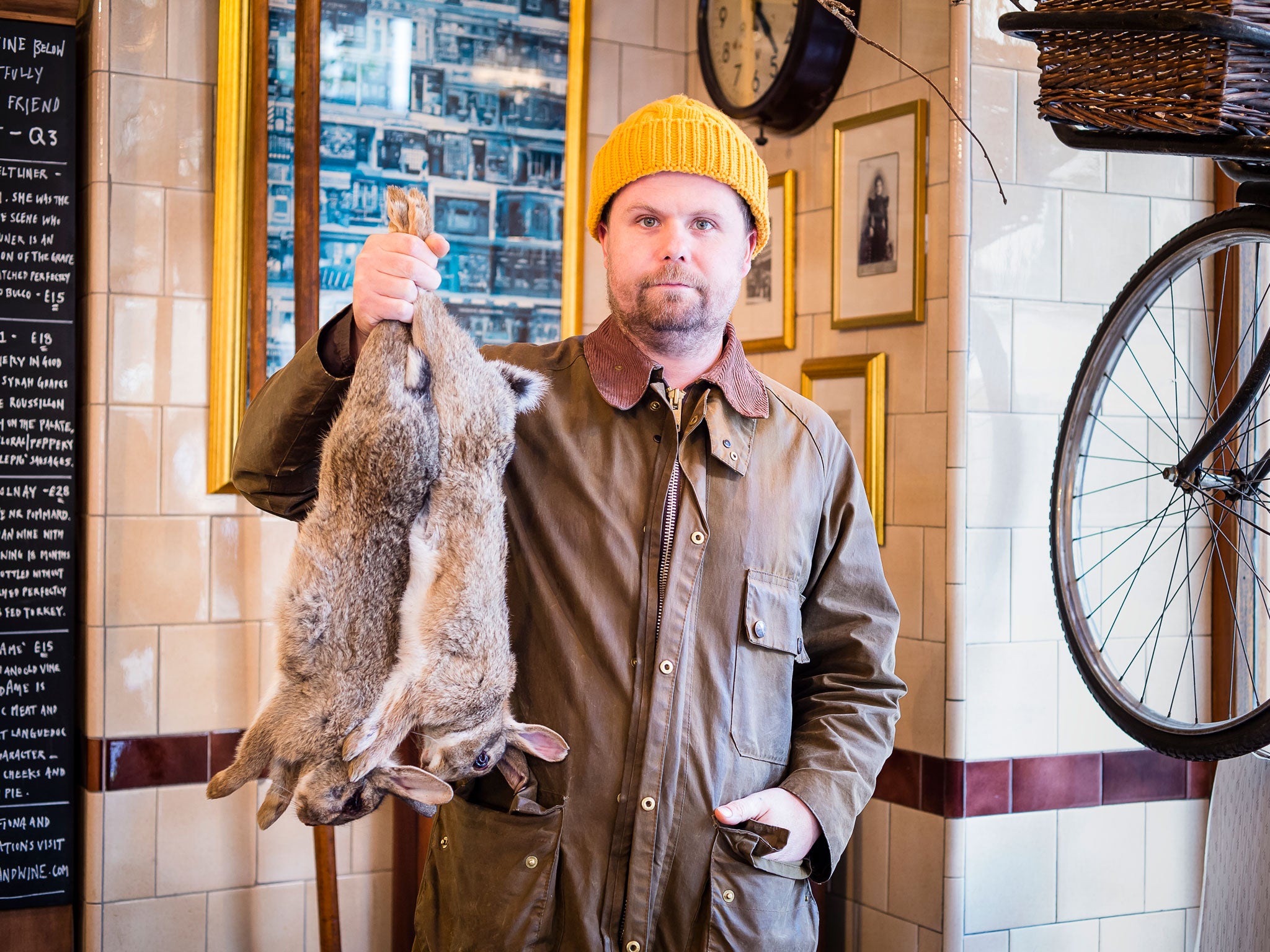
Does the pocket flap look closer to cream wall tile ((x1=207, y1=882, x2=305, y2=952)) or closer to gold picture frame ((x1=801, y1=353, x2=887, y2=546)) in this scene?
gold picture frame ((x1=801, y1=353, x2=887, y2=546))

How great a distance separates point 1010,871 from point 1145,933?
0.41 m

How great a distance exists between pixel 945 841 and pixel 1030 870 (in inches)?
9.1

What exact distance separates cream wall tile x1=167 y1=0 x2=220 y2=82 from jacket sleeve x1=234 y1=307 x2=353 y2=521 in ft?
4.83

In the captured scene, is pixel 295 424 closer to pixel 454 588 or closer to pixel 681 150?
pixel 454 588

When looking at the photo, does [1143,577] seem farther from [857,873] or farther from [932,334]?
[857,873]

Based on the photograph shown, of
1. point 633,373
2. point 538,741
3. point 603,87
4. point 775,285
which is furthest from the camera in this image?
point 603,87

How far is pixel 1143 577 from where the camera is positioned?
8.27 feet

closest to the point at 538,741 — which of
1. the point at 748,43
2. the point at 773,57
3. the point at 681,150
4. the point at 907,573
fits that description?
the point at 681,150

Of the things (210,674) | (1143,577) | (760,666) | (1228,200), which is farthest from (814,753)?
(1228,200)

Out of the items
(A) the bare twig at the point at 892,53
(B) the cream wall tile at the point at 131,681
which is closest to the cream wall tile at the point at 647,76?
(A) the bare twig at the point at 892,53

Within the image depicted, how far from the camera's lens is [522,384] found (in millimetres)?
1404

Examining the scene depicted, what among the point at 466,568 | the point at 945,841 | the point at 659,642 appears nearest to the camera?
the point at 466,568

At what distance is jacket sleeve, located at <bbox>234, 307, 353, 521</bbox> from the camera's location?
1355 millimetres

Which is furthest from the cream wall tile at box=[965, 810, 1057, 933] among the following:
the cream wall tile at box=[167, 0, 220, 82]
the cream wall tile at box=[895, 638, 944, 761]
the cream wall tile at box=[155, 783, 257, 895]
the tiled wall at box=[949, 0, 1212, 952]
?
the cream wall tile at box=[167, 0, 220, 82]
